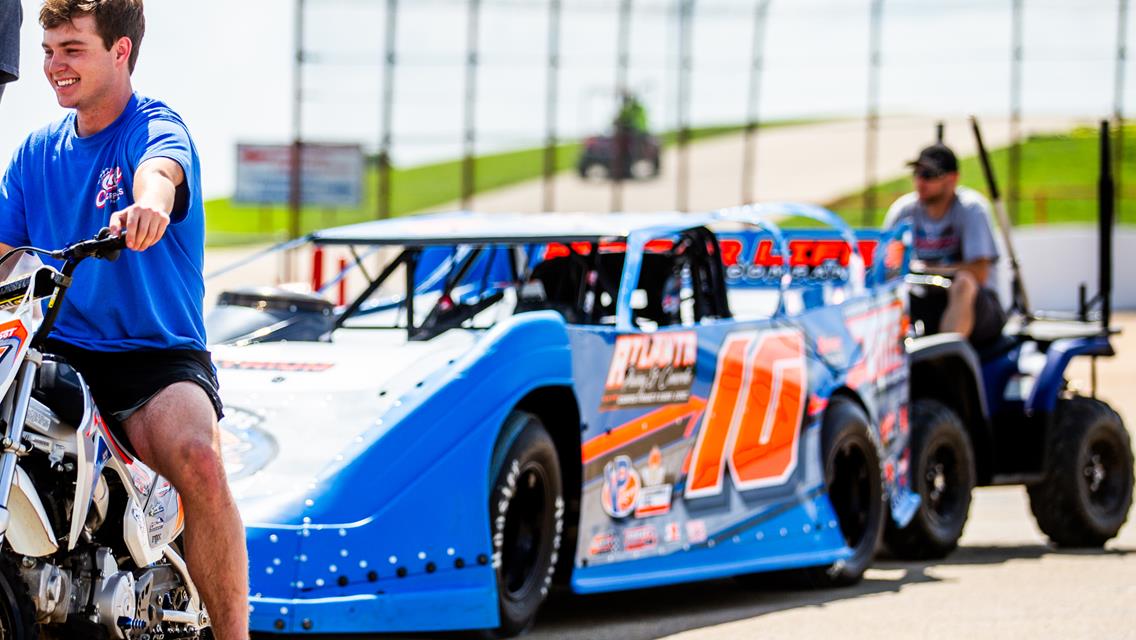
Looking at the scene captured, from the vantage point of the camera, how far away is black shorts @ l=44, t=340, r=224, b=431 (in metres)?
4.43

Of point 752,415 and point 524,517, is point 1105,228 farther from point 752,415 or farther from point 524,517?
point 524,517

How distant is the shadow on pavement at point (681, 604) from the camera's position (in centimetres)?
718

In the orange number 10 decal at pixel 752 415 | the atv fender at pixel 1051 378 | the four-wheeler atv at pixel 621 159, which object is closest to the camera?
the orange number 10 decal at pixel 752 415

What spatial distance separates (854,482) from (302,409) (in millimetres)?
3488

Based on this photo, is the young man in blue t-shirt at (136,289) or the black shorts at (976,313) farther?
the black shorts at (976,313)

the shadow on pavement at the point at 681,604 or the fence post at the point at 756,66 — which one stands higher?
the fence post at the point at 756,66

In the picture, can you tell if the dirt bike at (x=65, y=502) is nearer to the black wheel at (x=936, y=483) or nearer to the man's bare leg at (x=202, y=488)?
the man's bare leg at (x=202, y=488)

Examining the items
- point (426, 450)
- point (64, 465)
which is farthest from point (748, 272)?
point (64, 465)

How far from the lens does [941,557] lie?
1024cm

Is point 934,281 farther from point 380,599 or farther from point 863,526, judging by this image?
point 380,599

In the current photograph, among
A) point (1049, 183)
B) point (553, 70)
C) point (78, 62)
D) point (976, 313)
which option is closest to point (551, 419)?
point (78, 62)

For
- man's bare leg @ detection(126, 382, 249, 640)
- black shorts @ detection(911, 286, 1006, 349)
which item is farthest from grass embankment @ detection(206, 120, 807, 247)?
man's bare leg @ detection(126, 382, 249, 640)

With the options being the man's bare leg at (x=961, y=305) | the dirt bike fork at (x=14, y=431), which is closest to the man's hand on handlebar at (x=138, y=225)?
the dirt bike fork at (x=14, y=431)

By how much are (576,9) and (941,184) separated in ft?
65.2
